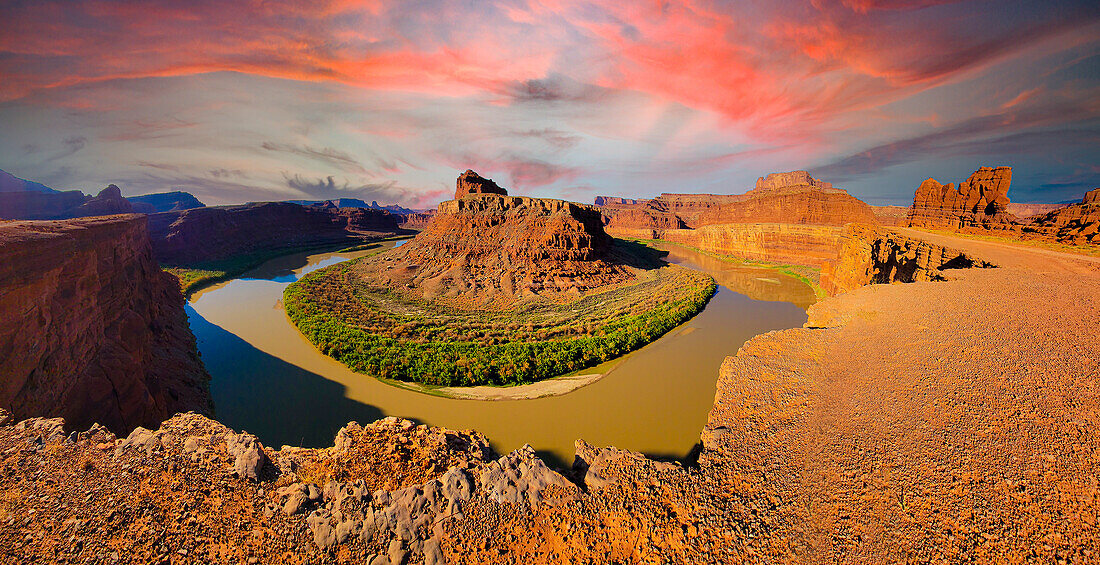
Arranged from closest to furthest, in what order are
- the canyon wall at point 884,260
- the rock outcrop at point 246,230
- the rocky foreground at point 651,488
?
the rocky foreground at point 651,488 < the canyon wall at point 884,260 < the rock outcrop at point 246,230

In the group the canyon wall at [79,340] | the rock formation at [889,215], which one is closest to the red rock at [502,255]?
the canyon wall at [79,340]

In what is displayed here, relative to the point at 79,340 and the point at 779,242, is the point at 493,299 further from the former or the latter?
the point at 779,242

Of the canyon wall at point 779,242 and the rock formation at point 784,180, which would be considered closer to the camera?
the canyon wall at point 779,242

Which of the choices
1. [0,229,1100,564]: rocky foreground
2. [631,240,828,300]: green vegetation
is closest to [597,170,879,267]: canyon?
[631,240,828,300]: green vegetation

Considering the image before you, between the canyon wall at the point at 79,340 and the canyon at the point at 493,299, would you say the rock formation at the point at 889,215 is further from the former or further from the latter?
the canyon wall at the point at 79,340

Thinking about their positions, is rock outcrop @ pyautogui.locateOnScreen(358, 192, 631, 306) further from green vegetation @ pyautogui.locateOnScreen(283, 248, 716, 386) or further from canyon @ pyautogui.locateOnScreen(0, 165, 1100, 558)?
canyon @ pyautogui.locateOnScreen(0, 165, 1100, 558)

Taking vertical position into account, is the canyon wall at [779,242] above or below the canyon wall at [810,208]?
below
